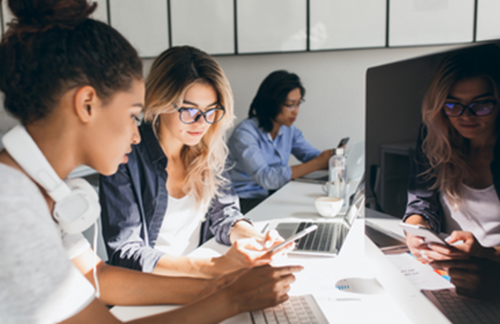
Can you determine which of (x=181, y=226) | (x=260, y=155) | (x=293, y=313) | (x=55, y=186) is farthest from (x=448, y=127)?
(x=260, y=155)

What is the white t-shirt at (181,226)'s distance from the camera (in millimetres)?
1294

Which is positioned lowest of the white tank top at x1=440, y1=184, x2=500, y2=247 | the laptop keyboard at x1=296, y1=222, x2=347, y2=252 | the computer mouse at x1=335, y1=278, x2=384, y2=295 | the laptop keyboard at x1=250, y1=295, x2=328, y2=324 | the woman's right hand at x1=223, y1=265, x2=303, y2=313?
the laptop keyboard at x1=296, y1=222, x2=347, y2=252

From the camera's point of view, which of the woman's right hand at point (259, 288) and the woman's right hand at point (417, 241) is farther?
the woman's right hand at point (259, 288)

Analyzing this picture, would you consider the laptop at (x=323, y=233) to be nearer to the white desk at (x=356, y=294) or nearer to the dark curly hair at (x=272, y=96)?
the white desk at (x=356, y=294)

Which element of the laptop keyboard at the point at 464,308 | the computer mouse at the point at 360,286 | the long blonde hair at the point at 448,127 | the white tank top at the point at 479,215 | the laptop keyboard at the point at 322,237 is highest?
the long blonde hair at the point at 448,127

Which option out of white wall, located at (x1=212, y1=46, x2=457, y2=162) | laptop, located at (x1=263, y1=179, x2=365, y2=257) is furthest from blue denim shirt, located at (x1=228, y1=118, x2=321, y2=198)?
laptop, located at (x1=263, y1=179, x2=365, y2=257)

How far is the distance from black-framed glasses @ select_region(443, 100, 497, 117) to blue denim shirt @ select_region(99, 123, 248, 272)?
825 mm

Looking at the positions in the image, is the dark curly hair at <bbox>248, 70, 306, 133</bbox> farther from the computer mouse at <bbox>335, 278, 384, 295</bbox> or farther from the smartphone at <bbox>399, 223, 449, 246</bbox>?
the smartphone at <bbox>399, 223, 449, 246</bbox>

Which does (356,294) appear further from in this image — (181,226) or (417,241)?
(181,226)

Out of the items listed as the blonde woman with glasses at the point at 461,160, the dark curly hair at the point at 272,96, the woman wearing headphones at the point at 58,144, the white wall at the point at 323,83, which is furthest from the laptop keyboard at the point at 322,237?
the white wall at the point at 323,83

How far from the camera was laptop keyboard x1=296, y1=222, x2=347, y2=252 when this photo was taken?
3.64 ft

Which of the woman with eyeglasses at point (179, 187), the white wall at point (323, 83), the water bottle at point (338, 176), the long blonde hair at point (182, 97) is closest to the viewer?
the woman with eyeglasses at point (179, 187)

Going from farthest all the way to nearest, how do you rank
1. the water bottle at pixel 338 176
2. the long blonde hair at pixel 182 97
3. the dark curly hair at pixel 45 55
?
the water bottle at pixel 338 176, the long blonde hair at pixel 182 97, the dark curly hair at pixel 45 55

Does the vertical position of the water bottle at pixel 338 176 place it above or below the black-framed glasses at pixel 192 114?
below
